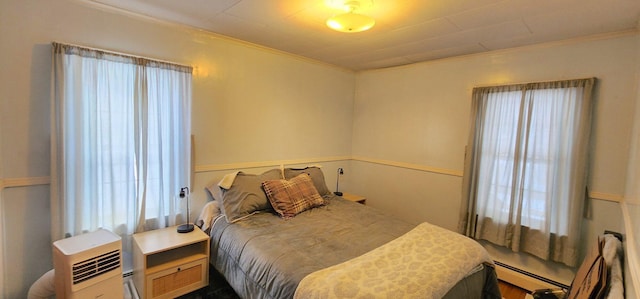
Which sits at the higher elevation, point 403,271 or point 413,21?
point 413,21

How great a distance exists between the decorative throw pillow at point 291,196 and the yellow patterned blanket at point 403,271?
108 cm

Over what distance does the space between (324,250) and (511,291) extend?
210cm

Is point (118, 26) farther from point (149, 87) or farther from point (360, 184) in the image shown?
point (360, 184)

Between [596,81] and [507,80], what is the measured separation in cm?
66

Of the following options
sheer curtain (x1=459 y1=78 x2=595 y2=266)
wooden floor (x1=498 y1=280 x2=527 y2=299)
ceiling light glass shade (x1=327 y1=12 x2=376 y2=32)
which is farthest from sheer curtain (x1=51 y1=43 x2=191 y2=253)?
wooden floor (x1=498 y1=280 x2=527 y2=299)

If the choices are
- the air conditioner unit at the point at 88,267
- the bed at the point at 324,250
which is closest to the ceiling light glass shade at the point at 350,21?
the bed at the point at 324,250

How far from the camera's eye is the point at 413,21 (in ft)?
7.32

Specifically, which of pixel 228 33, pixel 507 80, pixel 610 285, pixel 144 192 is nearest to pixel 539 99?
pixel 507 80

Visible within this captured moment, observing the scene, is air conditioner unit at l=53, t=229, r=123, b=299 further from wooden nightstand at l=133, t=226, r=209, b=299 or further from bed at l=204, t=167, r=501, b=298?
bed at l=204, t=167, r=501, b=298

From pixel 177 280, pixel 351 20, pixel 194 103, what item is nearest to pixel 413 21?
pixel 351 20

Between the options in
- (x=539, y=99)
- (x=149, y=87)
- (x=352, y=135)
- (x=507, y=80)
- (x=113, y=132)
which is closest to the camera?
(x=113, y=132)

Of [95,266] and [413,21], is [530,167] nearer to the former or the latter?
[413,21]

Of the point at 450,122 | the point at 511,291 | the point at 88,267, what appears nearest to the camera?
the point at 88,267

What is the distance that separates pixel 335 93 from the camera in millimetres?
4004
